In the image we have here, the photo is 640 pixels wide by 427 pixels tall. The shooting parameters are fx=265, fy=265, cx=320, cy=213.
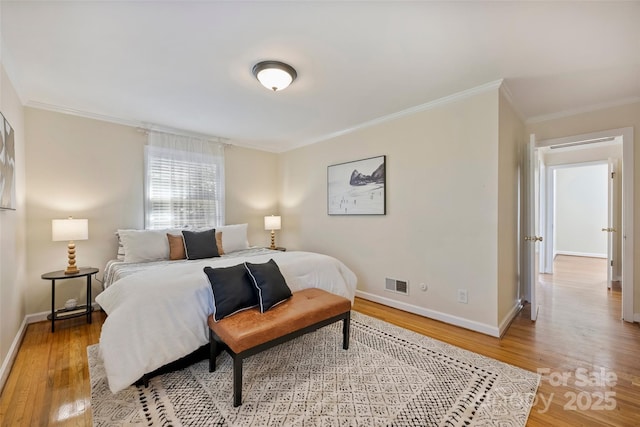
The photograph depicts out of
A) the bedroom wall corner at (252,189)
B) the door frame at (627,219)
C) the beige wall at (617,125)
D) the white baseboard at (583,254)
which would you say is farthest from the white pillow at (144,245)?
the white baseboard at (583,254)

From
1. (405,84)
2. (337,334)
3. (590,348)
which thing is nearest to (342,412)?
(337,334)

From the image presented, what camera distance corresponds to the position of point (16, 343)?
2342mm

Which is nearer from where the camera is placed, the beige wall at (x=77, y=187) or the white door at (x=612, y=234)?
the beige wall at (x=77, y=187)

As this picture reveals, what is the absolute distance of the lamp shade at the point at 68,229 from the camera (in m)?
2.76

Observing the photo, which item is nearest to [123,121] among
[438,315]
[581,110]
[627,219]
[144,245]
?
[144,245]

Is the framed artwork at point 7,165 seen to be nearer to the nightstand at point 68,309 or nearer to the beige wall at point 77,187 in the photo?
the beige wall at point 77,187

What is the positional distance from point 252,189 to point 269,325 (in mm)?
3367

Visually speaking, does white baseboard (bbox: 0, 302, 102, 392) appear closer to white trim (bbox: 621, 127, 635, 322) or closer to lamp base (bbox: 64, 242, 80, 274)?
lamp base (bbox: 64, 242, 80, 274)

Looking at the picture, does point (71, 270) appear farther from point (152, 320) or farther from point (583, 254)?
point (583, 254)

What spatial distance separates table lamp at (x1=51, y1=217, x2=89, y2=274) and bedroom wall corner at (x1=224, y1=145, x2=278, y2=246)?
1904mm

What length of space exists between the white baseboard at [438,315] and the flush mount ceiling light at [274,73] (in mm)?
2792

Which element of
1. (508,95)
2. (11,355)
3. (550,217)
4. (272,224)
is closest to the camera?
(11,355)

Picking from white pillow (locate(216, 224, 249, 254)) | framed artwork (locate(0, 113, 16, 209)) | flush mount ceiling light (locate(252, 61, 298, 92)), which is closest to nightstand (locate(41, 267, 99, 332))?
framed artwork (locate(0, 113, 16, 209))

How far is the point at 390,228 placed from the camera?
134 inches
